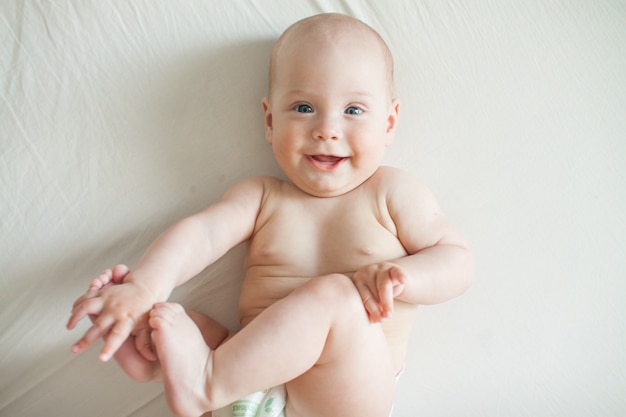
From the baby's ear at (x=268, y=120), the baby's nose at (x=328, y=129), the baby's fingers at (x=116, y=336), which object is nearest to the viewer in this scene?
the baby's fingers at (x=116, y=336)

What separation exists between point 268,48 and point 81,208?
52cm

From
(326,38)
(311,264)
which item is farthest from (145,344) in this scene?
(326,38)

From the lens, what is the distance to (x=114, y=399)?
1158 millimetres

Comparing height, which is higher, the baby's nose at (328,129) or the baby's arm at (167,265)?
the baby's nose at (328,129)

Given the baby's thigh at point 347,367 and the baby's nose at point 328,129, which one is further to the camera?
the baby's nose at point 328,129

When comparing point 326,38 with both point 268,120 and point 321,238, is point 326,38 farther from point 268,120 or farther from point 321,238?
point 321,238

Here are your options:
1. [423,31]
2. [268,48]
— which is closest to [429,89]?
[423,31]

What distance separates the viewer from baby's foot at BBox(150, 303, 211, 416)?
31.7 inches

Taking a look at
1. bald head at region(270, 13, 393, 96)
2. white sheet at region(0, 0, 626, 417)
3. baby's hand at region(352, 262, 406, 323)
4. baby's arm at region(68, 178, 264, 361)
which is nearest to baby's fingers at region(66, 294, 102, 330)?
baby's arm at region(68, 178, 264, 361)

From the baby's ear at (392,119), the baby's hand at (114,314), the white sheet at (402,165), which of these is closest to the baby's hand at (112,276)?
the baby's hand at (114,314)

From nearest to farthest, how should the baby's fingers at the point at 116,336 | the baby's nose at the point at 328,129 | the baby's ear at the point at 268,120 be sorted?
the baby's fingers at the point at 116,336 < the baby's nose at the point at 328,129 < the baby's ear at the point at 268,120

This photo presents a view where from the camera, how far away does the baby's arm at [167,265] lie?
2.70 ft

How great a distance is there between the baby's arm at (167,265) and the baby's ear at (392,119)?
11.1 inches

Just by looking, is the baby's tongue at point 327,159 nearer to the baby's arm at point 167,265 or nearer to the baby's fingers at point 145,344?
the baby's arm at point 167,265
